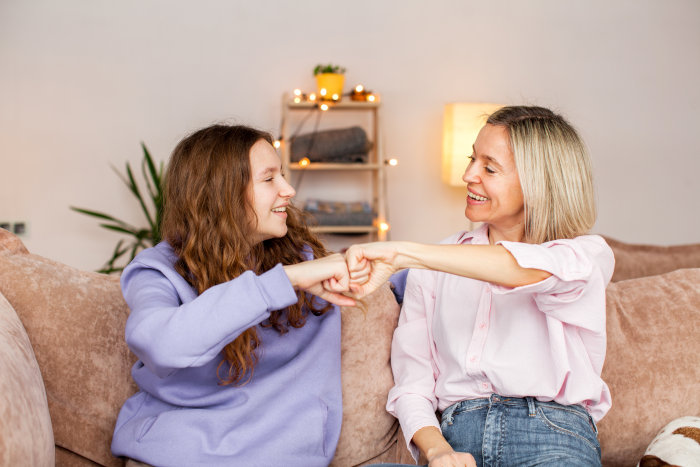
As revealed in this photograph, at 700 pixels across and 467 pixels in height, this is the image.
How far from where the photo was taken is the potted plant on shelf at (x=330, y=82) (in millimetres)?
3947

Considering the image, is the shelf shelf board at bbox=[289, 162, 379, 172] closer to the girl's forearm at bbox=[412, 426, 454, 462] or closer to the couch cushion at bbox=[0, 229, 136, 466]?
the couch cushion at bbox=[0, 229, 136, 466]

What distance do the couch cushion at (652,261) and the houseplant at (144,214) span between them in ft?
8.15

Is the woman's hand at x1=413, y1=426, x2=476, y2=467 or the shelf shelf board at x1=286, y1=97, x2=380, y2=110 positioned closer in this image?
the woman's hand at x1=413, y1=426, x2=476, y2=467

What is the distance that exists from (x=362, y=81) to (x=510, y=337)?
3149mm

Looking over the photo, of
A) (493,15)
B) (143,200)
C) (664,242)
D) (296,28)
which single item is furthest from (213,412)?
(664,242)

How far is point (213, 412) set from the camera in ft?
4.56

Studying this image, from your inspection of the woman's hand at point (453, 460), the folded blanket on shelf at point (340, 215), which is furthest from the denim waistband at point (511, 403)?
the folded blanket on shelf at point (340, 215)

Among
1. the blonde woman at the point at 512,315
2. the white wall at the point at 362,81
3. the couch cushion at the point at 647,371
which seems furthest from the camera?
the white wall at the point at 362,81

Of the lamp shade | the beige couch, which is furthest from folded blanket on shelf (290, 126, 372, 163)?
the beige couch

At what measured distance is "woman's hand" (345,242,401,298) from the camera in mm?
1362

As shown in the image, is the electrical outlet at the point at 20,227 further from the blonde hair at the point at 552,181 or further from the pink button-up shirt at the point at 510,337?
the blonde hair at the point at 552,181

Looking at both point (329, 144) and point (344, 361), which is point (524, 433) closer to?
point (344, 361)

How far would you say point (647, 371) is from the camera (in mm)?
1689

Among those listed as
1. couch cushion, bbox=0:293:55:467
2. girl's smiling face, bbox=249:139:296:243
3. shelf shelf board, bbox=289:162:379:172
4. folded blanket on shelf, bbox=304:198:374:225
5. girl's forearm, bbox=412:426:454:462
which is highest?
girl's smiling face, bbox=249:139:296:243
